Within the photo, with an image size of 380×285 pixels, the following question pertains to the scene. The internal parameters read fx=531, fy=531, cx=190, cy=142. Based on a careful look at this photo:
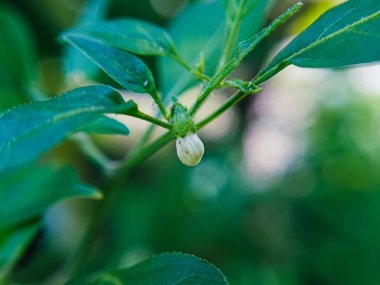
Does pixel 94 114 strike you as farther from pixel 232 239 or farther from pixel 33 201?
pixel 232 239

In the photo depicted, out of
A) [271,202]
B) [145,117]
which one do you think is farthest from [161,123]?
[271,202]

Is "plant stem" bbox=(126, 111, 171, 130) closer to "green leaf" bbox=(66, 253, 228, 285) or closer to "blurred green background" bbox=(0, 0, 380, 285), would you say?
"green leaf" bbox=(66, 253, 228, 285)

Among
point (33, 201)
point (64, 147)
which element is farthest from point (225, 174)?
point (33, 201)

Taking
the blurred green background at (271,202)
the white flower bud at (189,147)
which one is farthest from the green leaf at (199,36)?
the white flower bud at (189,147)

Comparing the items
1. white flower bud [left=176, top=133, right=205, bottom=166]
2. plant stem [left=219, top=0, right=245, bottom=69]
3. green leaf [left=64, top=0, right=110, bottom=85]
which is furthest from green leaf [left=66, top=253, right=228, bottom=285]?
green leaf [left=64, top=0, right=110, bottom=85]

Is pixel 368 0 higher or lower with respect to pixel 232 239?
higher

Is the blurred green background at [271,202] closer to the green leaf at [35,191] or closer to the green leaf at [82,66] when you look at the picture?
the green leaf at [82,66]

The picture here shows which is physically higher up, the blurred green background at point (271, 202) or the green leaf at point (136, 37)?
the green leaf at point (136, 37)
